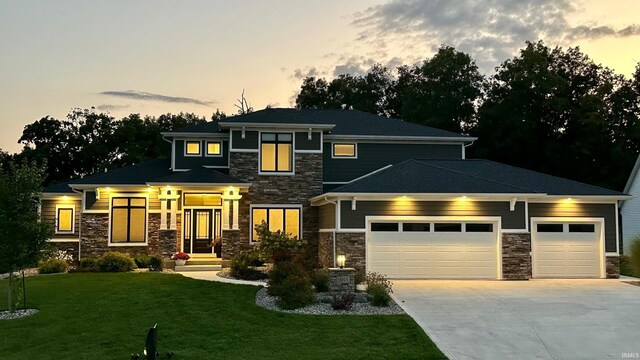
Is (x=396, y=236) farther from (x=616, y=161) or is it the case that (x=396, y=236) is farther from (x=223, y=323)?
(x=616, y=161)

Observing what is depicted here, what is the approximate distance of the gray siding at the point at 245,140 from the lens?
23125 millimetres

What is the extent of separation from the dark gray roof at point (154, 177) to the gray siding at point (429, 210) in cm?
556

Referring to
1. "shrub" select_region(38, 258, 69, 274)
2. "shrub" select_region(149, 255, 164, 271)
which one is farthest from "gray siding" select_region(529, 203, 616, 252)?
"shrub" select_region(38, 258, 69, 274)

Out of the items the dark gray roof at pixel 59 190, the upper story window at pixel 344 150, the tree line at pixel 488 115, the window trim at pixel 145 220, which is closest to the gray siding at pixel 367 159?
the upper story window at pixel 344 150

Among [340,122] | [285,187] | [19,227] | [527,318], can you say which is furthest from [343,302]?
[340,122]

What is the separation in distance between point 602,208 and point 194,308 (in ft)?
49.8

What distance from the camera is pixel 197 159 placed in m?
24.6

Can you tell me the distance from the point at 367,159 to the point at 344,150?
1.15 meters

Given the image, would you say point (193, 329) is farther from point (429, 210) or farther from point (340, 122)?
point (340, 122)

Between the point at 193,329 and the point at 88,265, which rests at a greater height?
the point at 88,265

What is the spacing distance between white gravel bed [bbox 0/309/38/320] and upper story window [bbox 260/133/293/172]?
11197 millimetres

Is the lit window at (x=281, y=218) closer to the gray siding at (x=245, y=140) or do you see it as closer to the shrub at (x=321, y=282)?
the gray siding at (x=245, y=140)

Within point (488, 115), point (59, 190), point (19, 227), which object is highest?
point (488, 115)

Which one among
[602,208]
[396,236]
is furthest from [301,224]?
[602,208]
